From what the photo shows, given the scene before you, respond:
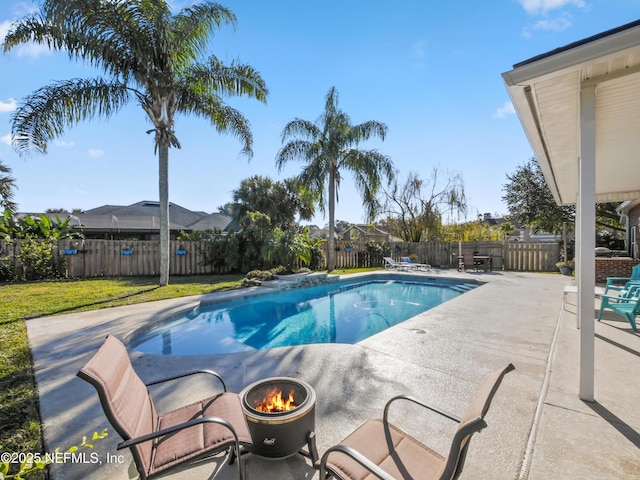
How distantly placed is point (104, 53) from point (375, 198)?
11094mm

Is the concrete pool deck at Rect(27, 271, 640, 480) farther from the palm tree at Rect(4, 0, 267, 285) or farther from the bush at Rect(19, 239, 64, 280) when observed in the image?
the bush at Rect(19, 239, 64, 280)

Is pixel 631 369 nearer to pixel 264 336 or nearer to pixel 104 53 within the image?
pixel 264 336

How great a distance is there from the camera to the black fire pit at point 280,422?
1.91 m

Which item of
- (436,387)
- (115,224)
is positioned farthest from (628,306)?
(115,224)

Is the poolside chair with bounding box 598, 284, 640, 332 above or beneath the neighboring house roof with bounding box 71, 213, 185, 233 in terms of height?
beneath

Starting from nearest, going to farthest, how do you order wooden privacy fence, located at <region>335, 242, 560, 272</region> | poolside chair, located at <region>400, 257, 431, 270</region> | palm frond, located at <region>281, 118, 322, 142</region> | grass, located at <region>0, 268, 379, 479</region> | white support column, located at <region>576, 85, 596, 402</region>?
grass, located at <region>0, 268, 379, 479</region> < white support column, located at <region>576, 85, 596, 402</region> < palm frond, located at <region>281, 118, 322, 142</region> < wooden privacy fence, located at <region>335, 242, 560, 272</region> < poolside chair, located at <region>400, 257, 431, 270</region>

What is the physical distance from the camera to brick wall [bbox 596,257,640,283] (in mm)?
8985

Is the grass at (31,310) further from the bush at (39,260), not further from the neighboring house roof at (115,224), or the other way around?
the neighboring house roof at (115,224)

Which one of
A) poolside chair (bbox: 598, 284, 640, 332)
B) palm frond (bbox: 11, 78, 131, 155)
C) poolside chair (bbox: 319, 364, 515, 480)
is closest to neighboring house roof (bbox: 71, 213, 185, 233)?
palm frond (bbox: 11, 78, 131, 155)

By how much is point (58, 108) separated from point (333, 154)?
969 cm

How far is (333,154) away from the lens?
14102mm

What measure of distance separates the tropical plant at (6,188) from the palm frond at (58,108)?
Answer: 14.2 metres

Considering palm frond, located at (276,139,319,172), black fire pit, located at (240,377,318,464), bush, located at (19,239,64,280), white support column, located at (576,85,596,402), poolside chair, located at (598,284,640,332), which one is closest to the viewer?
black fire pit, located at (240,377,318,464)

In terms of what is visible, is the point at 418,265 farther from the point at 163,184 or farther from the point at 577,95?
the point at 577,95
